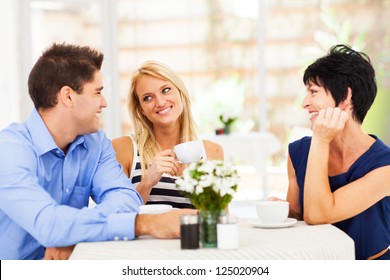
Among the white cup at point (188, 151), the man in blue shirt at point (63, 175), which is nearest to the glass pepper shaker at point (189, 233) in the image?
the man in blue shirt at point (63, 175)

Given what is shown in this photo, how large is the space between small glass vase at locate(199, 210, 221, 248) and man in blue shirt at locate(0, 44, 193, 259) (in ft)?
0.48

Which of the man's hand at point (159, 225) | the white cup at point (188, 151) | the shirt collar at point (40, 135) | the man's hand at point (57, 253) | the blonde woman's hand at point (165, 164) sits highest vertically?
the shirt collar at point (40, 135)

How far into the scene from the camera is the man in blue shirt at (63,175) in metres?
1.97

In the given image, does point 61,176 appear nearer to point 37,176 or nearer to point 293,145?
point 37,176

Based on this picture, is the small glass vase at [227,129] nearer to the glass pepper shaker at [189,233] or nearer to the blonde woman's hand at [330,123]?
the blonde woman's hand at [330,123]

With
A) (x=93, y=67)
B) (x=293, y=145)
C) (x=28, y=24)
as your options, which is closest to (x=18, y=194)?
(x=93, y=67)

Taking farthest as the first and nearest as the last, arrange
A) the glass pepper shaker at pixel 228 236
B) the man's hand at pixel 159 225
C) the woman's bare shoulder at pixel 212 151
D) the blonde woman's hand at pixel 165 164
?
the woman's bare shoulder at pixel 212 151 → the blonde woman's hand at pixel 165 164 → the man's hand at pixel 159 225 → the glass pepper shaker at pixel 228 236

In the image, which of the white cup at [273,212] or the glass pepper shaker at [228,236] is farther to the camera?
the white cup at [273,212]

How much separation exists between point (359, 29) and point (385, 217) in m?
6.40

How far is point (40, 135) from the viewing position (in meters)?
2.23

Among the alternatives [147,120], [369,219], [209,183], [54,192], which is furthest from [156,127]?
[209,183]

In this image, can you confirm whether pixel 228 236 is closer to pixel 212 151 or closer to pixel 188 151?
pixel 188 151

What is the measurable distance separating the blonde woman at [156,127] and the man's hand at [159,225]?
0.69 meters

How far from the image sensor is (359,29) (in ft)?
27.2
